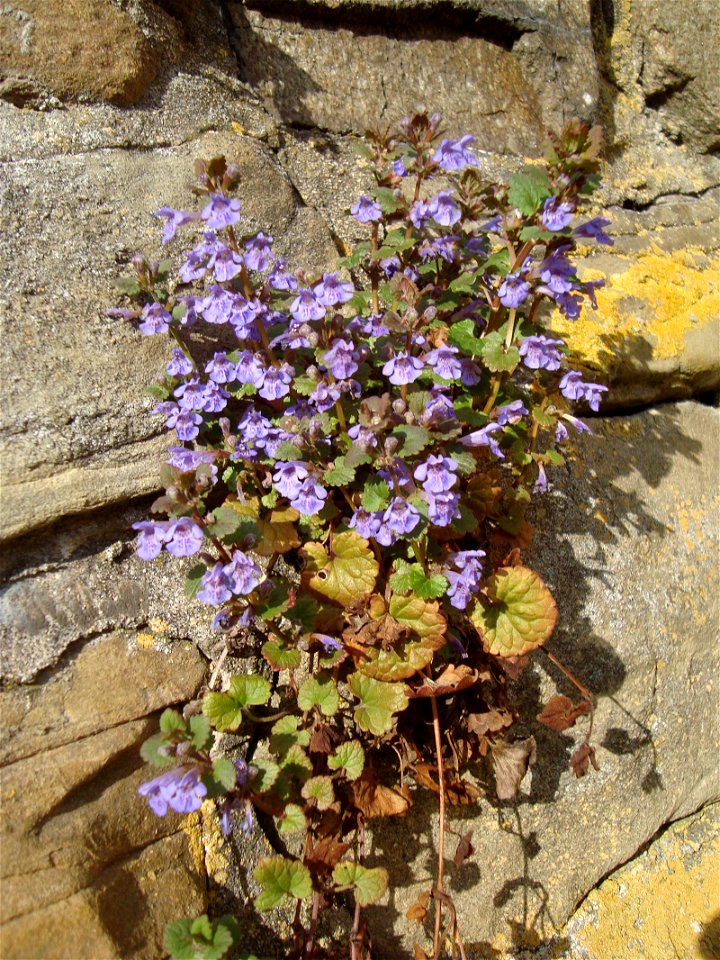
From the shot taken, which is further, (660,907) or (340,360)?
(660,907)

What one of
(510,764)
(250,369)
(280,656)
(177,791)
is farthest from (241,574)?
(510,764)

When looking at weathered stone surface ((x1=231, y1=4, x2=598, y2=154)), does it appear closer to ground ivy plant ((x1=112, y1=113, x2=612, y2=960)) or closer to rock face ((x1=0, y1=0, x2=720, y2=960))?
rock face ((x1=0, y1=0, x2=720, y2=960))

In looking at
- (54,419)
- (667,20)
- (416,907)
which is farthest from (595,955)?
(667,20)

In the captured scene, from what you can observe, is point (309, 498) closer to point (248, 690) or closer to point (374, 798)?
point (248, 690)

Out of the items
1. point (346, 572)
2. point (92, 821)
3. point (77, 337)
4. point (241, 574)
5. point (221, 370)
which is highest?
point (221, 370)

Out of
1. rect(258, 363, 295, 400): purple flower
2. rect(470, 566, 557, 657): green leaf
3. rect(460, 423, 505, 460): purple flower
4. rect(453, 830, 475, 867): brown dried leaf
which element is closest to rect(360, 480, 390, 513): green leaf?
rect(460, 423, 505, 460): purple flower

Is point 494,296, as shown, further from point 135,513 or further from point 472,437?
point 135,513
